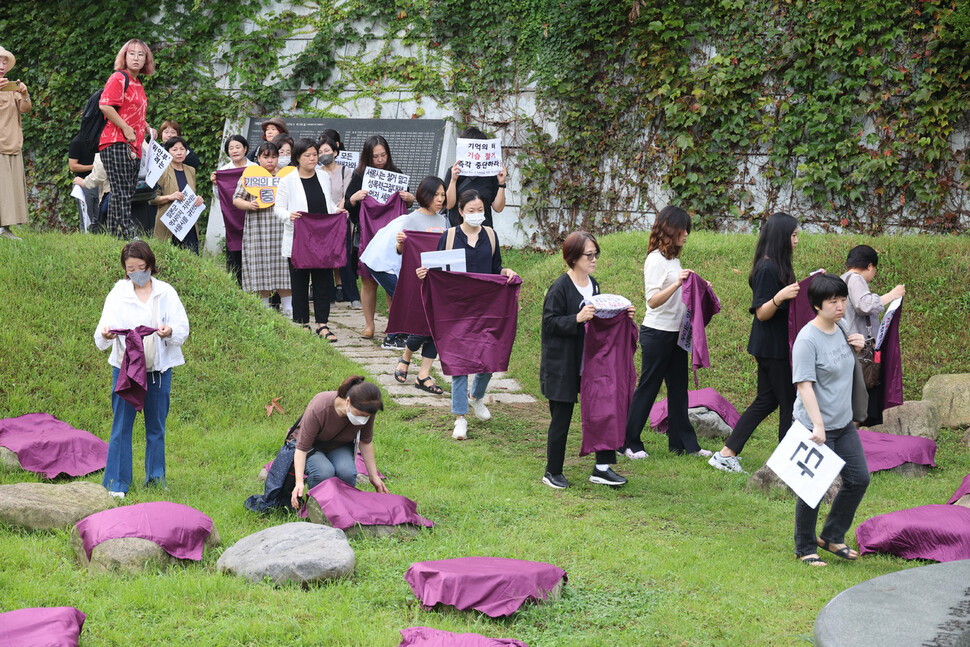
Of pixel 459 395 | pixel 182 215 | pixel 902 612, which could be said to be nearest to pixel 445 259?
pixel 459 395

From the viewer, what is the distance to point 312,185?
10289 mm

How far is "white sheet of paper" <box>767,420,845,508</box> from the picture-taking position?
500 centimetres

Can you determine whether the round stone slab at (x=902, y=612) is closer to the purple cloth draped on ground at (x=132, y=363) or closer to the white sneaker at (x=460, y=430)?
the white sneaker at (x=460, y=430)

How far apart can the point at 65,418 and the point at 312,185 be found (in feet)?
12.6

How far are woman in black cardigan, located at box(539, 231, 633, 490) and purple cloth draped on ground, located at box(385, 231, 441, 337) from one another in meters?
2.01

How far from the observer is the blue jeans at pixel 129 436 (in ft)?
20.3

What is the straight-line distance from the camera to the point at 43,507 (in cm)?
557

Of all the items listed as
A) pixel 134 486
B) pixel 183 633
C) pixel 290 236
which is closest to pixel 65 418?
pixel 134 486

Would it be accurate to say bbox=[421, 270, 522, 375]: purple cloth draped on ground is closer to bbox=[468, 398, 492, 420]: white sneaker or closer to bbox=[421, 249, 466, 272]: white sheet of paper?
bbox=[421, 249, 466, 272]: white sheet of paper

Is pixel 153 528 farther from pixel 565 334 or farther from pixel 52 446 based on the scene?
pixel 565 334

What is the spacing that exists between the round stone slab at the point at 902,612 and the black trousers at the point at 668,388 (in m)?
3.19

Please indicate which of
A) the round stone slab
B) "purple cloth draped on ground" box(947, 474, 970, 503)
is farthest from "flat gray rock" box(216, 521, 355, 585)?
"purple cloth draped on ground" box(947, 474, 970, 503)

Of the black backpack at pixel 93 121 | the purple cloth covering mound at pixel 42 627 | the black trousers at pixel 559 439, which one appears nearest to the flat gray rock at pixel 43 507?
the purple cloth covering mound at pixel 42 627

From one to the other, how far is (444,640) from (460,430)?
3.90 m
